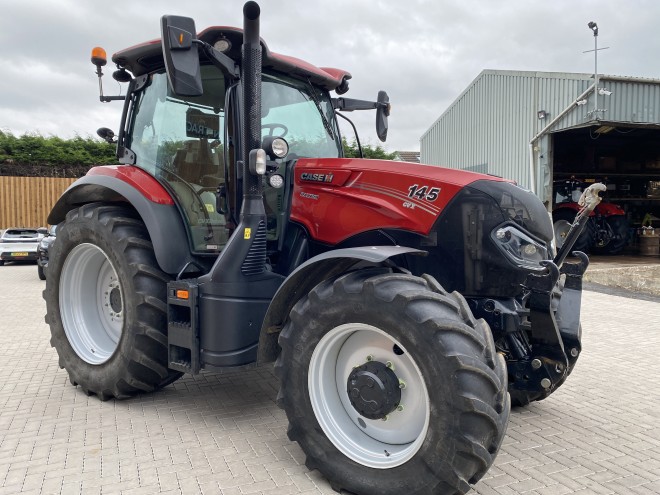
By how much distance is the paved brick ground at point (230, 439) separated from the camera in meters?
2.81

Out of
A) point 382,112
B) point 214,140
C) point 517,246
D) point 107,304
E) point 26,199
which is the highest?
point 382,112

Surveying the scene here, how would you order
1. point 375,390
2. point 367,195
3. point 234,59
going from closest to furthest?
point 375,390, point 367,195, point 234,59

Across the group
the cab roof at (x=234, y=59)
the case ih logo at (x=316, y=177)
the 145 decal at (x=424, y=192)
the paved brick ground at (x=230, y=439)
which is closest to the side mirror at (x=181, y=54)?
the cab roof at (x=234, y=59)

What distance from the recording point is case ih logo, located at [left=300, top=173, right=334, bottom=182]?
339 centimetres

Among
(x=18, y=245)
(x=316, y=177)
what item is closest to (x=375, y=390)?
(x=316, y=177)

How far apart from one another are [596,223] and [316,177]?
46.0ft

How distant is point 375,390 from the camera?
2.73m

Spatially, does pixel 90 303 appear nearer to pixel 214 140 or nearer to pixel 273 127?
pixel 214 140

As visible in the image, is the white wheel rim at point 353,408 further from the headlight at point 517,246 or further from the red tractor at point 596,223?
the red tractor at point 596,223

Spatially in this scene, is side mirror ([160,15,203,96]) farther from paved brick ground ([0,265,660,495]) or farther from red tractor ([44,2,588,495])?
paved brick ground ([0,265,660,495])

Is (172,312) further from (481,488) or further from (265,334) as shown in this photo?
(481,488)

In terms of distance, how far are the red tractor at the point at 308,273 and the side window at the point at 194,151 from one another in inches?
0.5

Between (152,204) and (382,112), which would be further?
(382,112)

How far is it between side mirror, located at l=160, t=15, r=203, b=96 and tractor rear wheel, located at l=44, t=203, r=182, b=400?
4.05 ft
